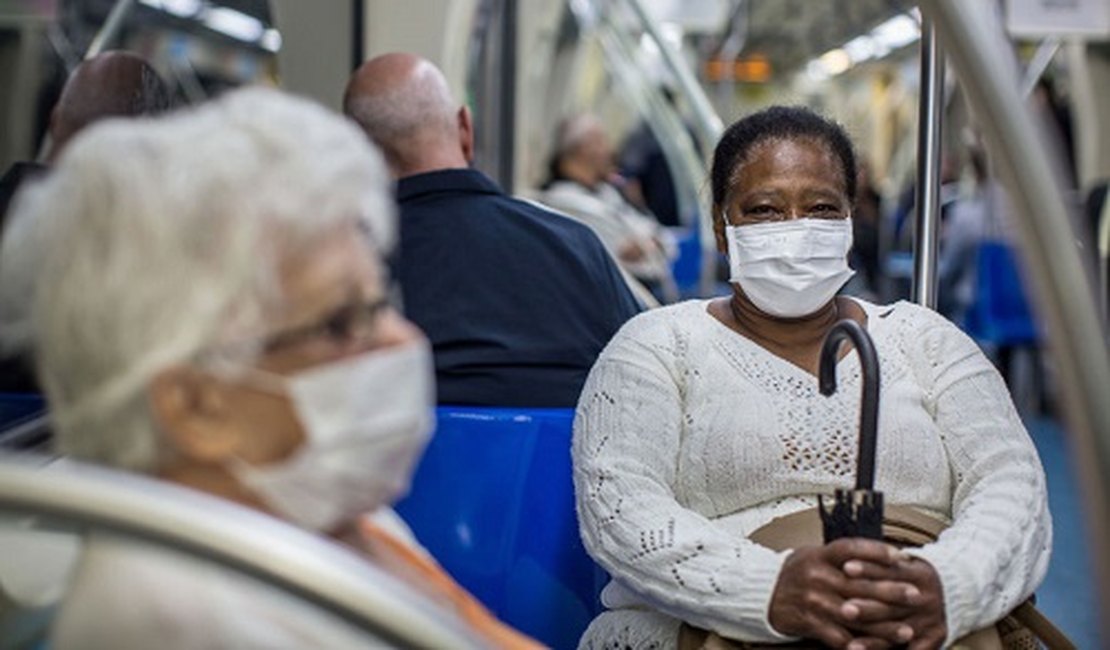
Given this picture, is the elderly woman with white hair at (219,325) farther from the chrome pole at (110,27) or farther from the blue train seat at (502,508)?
the chrome pole at (110,27)

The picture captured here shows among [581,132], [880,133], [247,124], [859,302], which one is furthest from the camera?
[880,133]

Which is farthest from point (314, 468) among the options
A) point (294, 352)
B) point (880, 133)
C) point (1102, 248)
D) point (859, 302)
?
point (880, 133)

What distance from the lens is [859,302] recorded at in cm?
315

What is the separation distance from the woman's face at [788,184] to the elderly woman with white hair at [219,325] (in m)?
1.42

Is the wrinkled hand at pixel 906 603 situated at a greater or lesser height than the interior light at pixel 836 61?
greater

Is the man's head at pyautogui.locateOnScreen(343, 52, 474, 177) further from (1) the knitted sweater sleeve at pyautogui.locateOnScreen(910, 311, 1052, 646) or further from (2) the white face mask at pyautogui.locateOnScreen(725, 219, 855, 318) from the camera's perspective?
(1) the knitted sweater sleeve at pyautogui.locateOnScreen(910, 311, 1052, 646)

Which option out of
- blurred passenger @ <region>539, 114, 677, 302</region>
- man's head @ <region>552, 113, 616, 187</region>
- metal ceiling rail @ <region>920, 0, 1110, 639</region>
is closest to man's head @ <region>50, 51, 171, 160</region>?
metal ceiling rail @ <region>920, 0, 1110, 639</region>

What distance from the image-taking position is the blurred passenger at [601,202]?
795 centimetres

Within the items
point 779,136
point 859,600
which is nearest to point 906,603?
point 859,600

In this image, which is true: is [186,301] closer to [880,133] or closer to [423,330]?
[423,330]

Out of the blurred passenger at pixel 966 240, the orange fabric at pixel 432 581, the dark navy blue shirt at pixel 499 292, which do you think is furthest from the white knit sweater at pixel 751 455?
the blurred passenger at pixel 966 240

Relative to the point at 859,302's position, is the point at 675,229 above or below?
below

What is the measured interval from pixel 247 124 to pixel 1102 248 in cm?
686

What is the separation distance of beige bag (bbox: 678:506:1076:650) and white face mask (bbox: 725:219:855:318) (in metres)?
0.33
